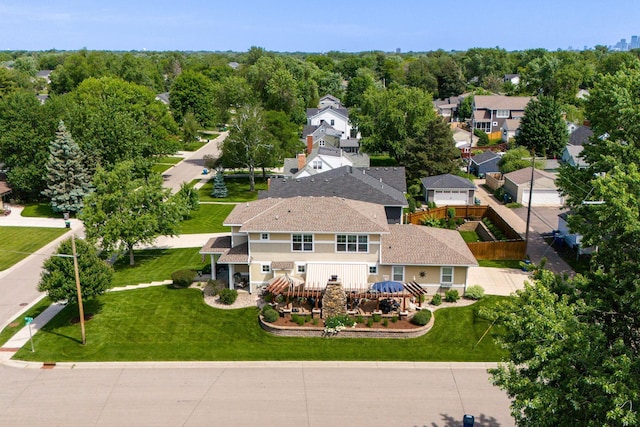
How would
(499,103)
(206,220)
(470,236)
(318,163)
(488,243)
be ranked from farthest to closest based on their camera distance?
(499,103) < (318,163) < (206,220) < (470,236) < (488,243)

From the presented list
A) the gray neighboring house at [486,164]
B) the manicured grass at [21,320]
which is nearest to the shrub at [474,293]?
the manicured grass at [21,320]

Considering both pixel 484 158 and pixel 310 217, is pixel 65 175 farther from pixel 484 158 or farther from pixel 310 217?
pixel 484 158

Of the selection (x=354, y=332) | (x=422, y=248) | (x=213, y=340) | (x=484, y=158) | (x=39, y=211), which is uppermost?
(x=484, y=158)

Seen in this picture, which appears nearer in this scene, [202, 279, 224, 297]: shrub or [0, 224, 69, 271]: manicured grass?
→ [202, 279, 224, 297]: shrub

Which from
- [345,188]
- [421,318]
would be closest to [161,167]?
[345,188]

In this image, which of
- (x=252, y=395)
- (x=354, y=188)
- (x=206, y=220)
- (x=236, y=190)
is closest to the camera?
(x=252, y=395)

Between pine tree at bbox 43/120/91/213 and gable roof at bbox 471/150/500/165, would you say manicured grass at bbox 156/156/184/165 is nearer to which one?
pine tree at bbox 43/120/91/213

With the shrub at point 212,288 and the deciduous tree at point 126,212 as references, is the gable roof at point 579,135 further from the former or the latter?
the shrub at point 212,288

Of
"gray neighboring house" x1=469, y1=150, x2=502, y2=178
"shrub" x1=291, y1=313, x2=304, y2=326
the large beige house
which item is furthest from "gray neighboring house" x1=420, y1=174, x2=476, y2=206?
"shrub" x1=291, y1=313, x2=304, y2=326
